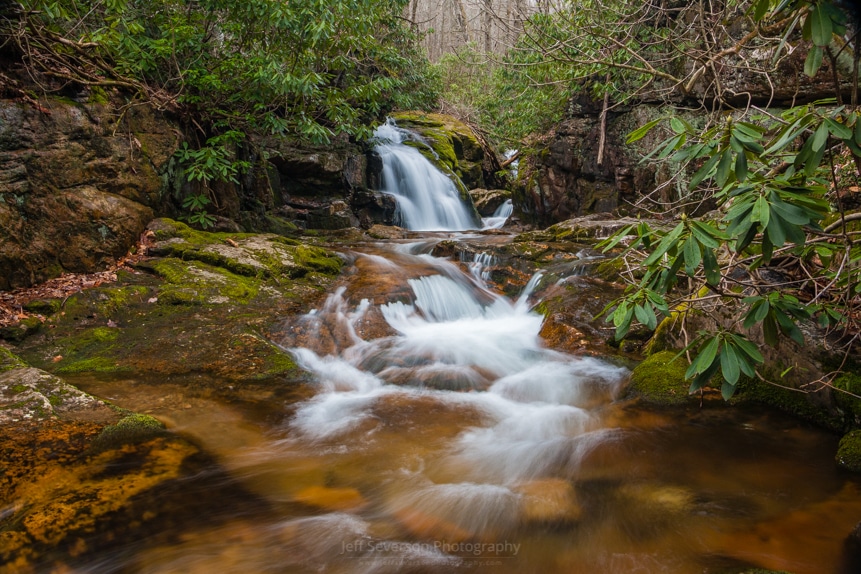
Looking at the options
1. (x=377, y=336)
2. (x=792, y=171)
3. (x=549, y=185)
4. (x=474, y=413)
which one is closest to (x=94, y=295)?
(x=377, y=336)

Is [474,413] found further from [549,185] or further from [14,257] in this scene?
[549,185]

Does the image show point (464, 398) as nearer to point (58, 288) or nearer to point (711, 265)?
point (711, 265)

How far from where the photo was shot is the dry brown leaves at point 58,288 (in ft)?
15.4

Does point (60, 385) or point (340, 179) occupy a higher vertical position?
point (340, 179)

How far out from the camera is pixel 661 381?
408cm

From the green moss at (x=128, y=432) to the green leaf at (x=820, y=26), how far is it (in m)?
4.16

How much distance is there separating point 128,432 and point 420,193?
1150cm

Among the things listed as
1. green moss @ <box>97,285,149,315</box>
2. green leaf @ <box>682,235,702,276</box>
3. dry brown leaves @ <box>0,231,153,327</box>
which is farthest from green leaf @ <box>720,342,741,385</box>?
dry brown leaves @ <box>0,231,153,327</box>

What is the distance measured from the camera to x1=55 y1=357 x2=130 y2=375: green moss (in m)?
4.26

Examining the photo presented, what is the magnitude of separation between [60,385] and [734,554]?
4.60 m

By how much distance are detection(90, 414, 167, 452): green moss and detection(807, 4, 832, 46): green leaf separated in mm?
4165

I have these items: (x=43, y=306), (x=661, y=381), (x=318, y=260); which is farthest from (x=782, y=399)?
(x=43, y=306)

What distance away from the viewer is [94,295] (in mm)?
5227

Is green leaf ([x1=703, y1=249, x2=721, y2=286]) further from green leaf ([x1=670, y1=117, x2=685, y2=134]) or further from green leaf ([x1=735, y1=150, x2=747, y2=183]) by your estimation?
green leaf ([x1=670, y1=117, x2=685, y2=134])
